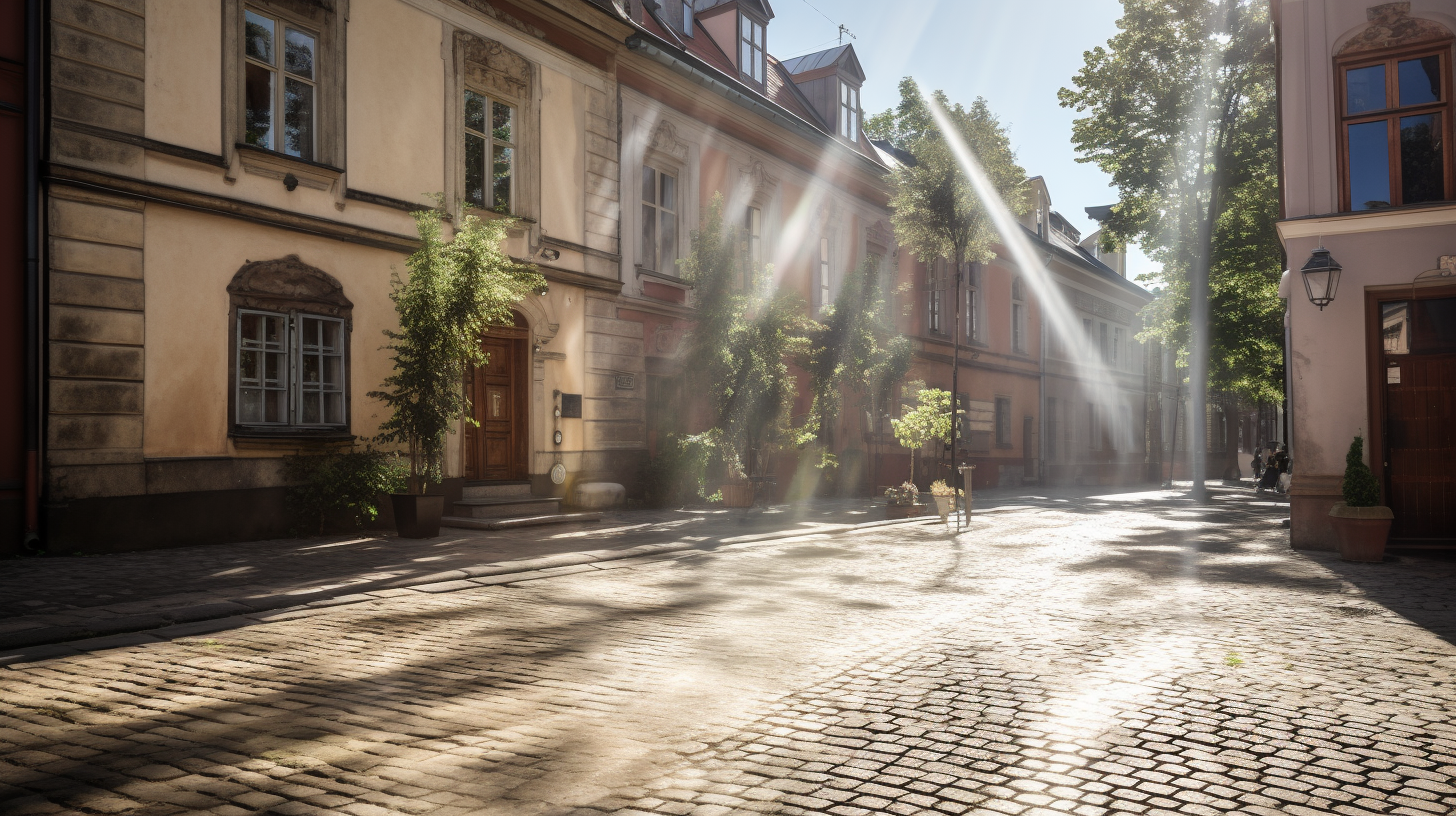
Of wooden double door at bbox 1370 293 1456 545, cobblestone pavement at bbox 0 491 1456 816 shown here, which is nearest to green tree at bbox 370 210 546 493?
cobblestone pavement at bbox 0 491 1456 816

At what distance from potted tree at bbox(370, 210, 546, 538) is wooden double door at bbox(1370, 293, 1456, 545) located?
1065 cm

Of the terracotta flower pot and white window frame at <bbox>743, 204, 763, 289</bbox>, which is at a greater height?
white window frame at <bbox>743, 204, 763, 289</bbox>

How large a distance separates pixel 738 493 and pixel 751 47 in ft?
39.5

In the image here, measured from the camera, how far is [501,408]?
16031 mm

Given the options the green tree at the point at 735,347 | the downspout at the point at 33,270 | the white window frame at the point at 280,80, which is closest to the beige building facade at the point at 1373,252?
the green tree at the point at 735,347

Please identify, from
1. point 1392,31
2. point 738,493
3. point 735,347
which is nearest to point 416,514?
point 738,493

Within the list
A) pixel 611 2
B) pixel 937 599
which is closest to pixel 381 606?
pixel 937 599

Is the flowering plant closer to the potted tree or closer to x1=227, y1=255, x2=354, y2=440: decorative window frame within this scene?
the potted tree

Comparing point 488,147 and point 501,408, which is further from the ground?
point 488,147

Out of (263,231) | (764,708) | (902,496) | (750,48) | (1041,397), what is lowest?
(764,708)

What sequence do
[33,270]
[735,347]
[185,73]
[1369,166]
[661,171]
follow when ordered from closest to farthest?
[33,270] → [185,73] → [1369,166] → [735,347] → [661,171]

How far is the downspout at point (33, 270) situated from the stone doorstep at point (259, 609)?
3.93 m

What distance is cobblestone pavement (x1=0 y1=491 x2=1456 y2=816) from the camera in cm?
371

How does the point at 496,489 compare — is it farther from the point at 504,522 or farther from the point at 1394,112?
the point at 1394,112
